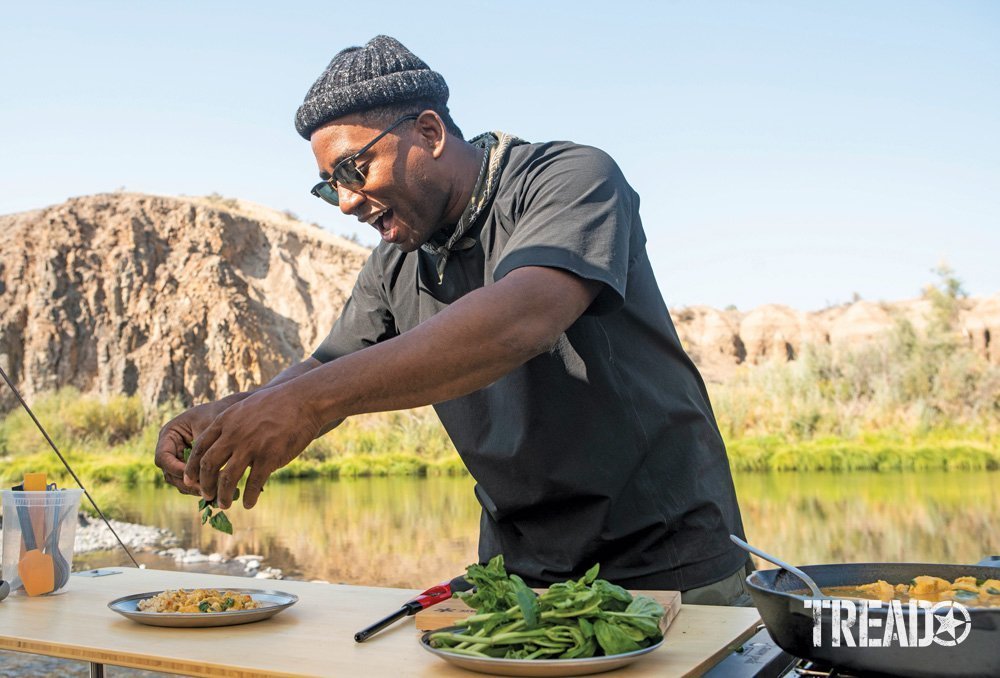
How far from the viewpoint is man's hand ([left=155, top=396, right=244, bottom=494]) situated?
158 cm

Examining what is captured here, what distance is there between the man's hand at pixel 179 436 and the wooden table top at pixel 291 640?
23 centimetres

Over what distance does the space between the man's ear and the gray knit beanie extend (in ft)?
0.12

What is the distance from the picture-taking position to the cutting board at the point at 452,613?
1213 millimetres

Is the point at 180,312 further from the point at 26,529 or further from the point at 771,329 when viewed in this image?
the point at 26,529

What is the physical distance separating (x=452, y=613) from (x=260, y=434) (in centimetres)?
34

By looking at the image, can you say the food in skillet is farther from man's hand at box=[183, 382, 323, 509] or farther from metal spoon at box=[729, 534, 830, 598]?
man's hand at box=[183, 382, 323, 509]

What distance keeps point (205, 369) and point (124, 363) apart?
1404mm

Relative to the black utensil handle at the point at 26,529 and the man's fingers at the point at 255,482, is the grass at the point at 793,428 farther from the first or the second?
the man's fingers at the point at 255,482

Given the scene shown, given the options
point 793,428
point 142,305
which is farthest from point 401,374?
point 142,305

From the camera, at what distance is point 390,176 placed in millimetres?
1584

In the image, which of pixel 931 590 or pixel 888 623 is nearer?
pixel 888 623

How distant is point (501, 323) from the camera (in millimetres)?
1204

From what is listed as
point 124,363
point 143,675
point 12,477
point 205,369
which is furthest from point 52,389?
point 143,675

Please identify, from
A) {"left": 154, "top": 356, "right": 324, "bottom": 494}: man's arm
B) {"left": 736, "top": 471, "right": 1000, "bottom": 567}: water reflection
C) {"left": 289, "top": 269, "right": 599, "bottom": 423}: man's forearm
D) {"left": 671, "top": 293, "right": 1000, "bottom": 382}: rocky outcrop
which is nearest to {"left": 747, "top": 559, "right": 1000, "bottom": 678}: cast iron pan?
{"left": 289, "top": 269, "right": 599, "bottom": 423}: man's forearm
